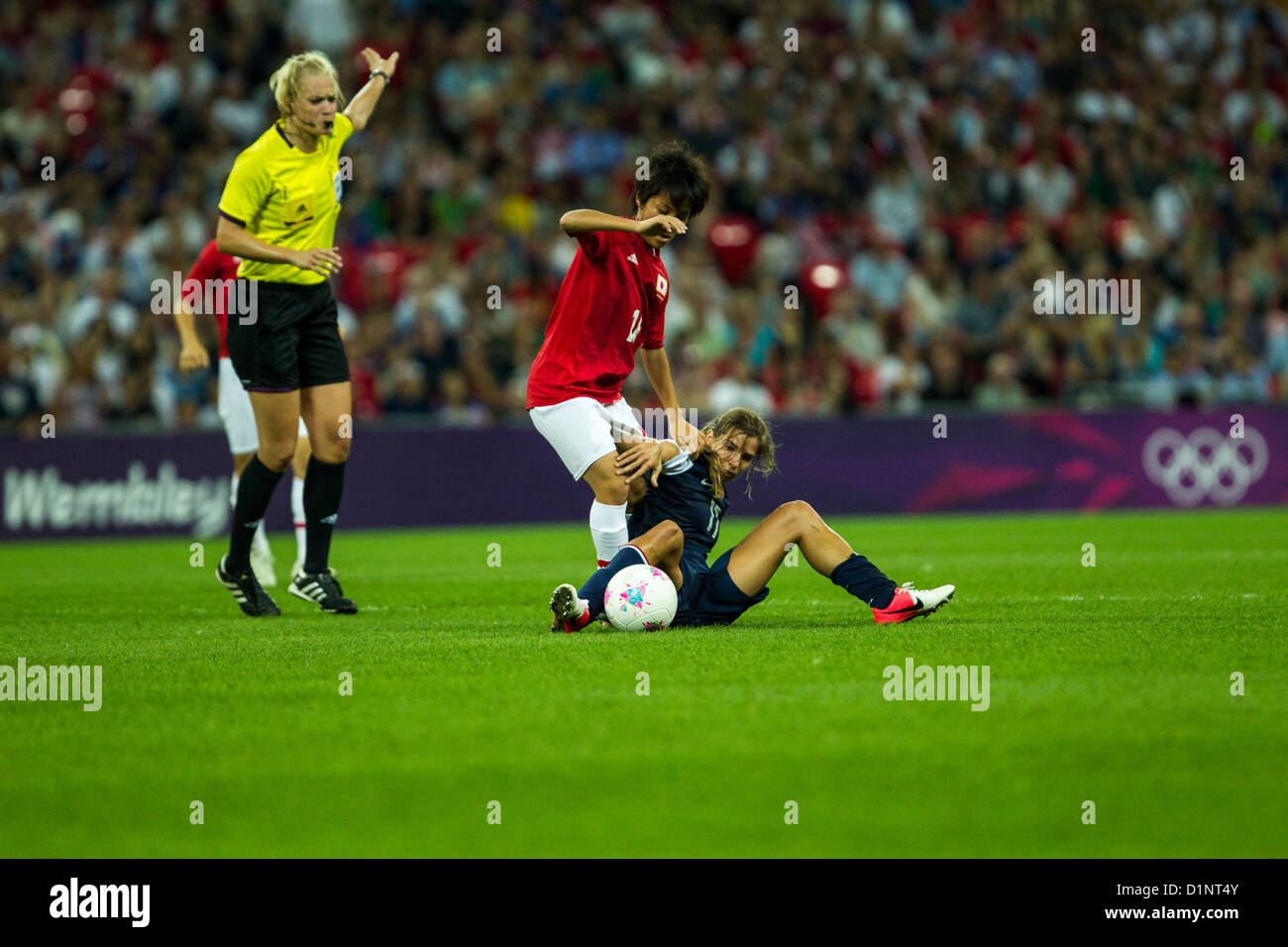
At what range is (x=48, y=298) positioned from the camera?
16.5 meters

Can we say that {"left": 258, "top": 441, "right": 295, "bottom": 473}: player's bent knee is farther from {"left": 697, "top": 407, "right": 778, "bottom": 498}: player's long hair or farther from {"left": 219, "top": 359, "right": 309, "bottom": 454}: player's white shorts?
{"left": 697, "top": 407, "right": 778, "bottom": 498}: player's long hair

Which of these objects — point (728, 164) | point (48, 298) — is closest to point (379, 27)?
point (728, 164)

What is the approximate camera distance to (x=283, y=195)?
800 centimetres

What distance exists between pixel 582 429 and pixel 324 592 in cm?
182

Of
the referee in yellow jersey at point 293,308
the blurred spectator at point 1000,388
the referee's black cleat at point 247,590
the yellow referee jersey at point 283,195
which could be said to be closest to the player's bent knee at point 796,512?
the referee in yellow jersey at point 293,308

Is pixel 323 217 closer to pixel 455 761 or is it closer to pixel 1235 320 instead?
pixel 455 761

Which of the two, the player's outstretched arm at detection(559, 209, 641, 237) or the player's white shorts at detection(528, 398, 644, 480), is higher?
the player's outstretched arm at detection(559, 209, 641, 237)

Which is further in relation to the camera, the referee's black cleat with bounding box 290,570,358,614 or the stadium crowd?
the stadium crowd

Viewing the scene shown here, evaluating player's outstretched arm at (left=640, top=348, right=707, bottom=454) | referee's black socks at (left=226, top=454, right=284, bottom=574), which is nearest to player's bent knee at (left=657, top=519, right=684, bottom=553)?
player's outstretched arm at (left=640, top=348, right=707, bottom=454)

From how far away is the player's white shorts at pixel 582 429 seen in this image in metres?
7.32

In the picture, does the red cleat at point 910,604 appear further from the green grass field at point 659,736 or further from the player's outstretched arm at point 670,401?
the player's outstretched arm at point 670,401

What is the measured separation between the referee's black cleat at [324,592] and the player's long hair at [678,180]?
2.57 meters

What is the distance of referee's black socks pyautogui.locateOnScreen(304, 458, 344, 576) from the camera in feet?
27.1

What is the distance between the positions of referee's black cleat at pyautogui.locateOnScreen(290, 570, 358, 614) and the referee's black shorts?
3.21ft
